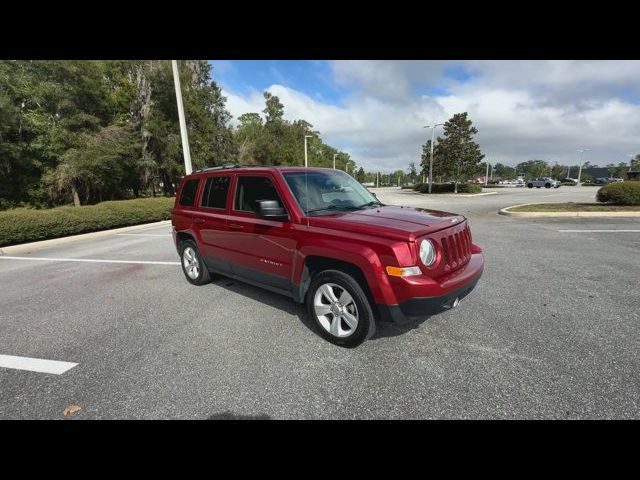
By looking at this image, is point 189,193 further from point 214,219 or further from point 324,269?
point 324,269

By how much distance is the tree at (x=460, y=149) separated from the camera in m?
31.0

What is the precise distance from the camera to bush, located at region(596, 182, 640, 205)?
1231 centimetres

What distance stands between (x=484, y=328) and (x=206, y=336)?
10.3 ft

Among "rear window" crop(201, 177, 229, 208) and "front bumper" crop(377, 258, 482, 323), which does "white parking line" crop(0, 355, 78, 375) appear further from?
"front bumper" crop(377, 258, 482, 323)

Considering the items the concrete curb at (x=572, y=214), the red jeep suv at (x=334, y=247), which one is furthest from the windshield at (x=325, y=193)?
the concrete curb at (x=572, y=214)

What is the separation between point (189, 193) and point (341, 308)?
3.35m

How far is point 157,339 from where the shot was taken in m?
3.36

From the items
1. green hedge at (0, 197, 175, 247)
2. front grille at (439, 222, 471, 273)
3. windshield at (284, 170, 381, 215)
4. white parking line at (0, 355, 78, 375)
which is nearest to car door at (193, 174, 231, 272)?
windshield at (284, 170, 381, 215)

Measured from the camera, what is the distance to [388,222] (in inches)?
118

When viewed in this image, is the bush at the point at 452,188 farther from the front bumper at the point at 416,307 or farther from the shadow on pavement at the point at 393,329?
the front bumper at the point at 416,307

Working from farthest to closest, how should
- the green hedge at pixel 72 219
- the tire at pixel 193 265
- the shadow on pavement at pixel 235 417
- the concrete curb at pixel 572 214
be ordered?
the concrete curb at pixel 572 214 < the green hedge at pixel 72 219 < the tire at pixel 193 265 < the shadow on pavement at pixel 235 417

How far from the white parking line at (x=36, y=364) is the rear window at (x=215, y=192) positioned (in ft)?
7.96

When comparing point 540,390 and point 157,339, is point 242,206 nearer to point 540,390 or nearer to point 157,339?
point 157,339
